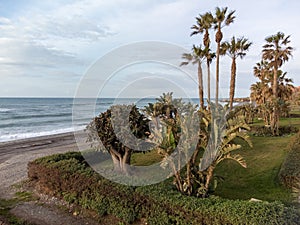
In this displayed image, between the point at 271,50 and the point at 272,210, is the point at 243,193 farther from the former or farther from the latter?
the point at 271,50

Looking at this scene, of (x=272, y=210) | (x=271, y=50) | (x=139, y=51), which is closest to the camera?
(x=272, y=210)

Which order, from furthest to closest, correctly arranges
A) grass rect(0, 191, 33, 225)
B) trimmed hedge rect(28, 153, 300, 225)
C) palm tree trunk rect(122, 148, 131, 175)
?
palm tree trunk rect(122, 148, 131, 175)
grass rect(0, 191, 33, 225)
trimmed hedge rect(28, 153, 300, 225)

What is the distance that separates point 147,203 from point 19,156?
530 inches

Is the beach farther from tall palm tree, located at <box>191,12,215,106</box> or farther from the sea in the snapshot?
tall palm tree, located at <box>191,12,215,106</box>

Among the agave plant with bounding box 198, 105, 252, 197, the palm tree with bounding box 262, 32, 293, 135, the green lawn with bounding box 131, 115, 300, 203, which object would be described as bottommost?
the green lawn with bounding box 131, 115, 300, 203

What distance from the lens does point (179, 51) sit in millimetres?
8578

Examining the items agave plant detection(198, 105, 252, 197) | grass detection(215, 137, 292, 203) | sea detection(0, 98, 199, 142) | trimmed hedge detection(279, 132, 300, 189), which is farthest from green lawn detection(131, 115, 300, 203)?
sea detection(0, 98, 199, 142)

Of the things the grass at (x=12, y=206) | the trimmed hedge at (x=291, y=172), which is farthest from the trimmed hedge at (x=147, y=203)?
the trimmed hedge at (x=291, y=172)

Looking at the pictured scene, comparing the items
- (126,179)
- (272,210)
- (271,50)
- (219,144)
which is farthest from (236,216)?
(271,50)

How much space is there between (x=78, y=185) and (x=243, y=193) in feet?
17.8

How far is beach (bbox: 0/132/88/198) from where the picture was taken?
443 inches

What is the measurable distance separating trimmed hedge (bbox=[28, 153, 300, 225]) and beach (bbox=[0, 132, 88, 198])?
7.04 ft

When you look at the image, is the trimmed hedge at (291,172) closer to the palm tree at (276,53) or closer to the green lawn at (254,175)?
the green lawn at (254,175)

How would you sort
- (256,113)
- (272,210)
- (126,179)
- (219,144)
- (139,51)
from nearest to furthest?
(272,210) → (219,144) → (126,179) → (139,51) → (256,113)
